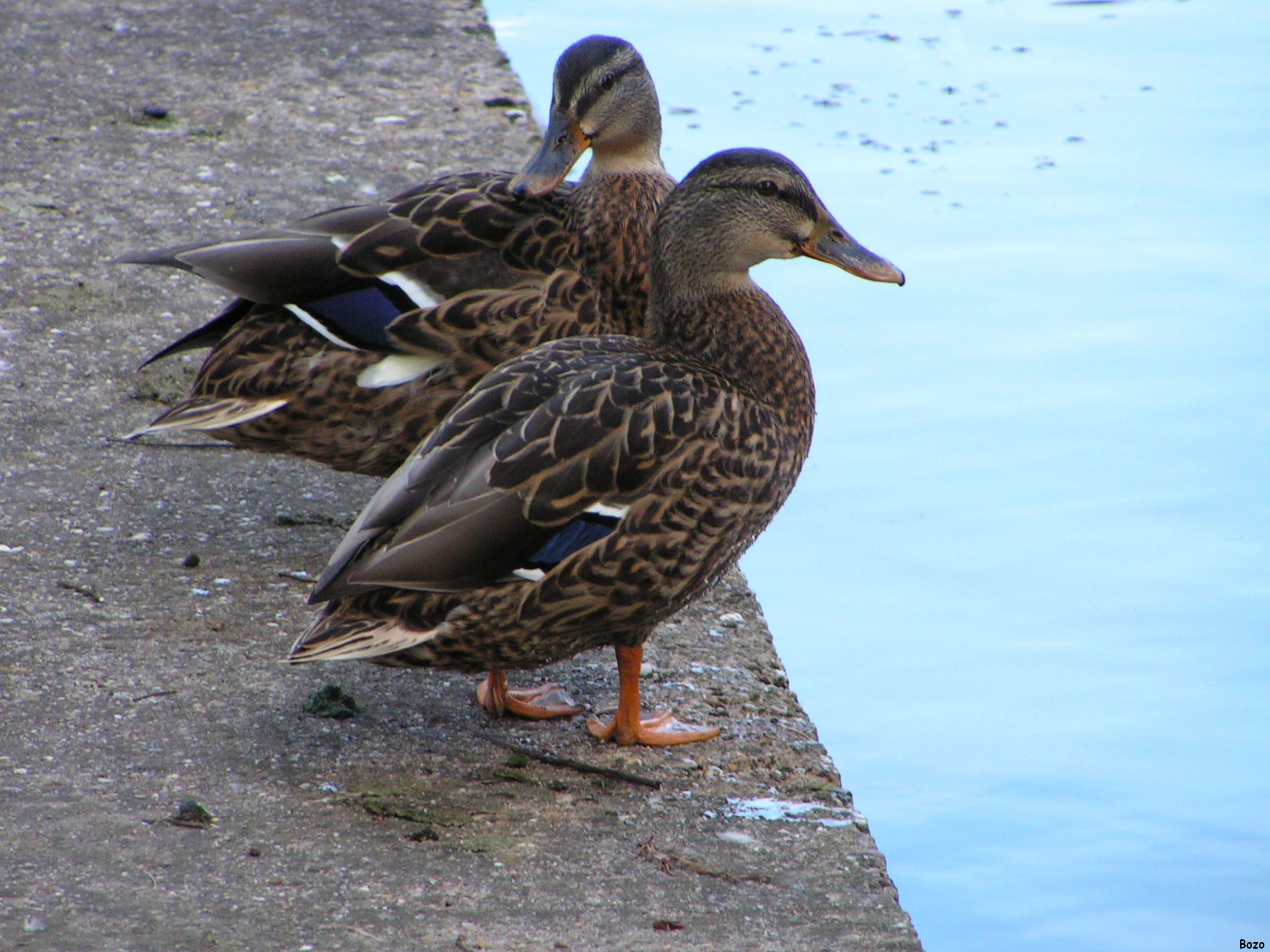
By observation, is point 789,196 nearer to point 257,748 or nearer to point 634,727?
point 634,727

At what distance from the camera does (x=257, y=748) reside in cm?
310

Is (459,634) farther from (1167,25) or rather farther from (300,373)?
(1167,25)

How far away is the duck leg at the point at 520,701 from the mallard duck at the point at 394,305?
78cm

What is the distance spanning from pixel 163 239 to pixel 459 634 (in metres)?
2.87

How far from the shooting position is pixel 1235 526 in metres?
5.04

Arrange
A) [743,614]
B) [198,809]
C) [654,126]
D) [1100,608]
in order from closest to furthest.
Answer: [198,809], [743,614], [654,126], [1100,608]

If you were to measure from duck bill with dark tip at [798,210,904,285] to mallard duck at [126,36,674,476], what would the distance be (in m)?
0.54

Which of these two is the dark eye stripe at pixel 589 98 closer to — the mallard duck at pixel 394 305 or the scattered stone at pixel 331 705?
the mallard duck at pixel 394 305

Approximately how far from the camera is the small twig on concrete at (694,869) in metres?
2.79

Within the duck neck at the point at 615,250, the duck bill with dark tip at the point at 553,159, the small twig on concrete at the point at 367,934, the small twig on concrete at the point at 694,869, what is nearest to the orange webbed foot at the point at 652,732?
the small twig on concrete at the point at 694,869

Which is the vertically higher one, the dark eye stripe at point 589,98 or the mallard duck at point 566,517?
the dark eye stripe at point 589,98

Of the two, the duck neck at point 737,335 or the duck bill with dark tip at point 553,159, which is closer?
the duck neck at point 737,335

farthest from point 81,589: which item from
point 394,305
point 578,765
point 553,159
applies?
point 553,159

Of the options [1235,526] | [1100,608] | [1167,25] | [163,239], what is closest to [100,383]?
[163,239]
